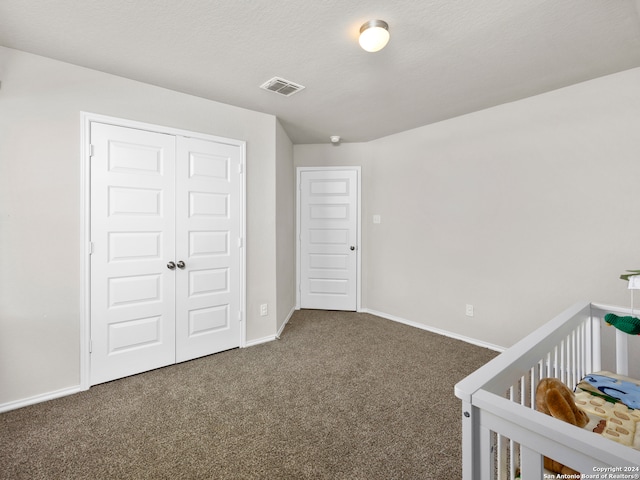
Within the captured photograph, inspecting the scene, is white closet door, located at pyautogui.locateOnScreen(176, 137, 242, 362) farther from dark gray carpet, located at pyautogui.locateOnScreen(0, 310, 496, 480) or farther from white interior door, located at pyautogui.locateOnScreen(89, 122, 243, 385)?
dark gray carpet, located at pyautogui.locateOnScreen(0, 310, 496, 480)

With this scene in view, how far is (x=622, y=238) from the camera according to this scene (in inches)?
88.8

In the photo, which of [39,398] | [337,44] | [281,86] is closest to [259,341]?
[39,398]

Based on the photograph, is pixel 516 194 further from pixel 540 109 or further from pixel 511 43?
pixel 511 43

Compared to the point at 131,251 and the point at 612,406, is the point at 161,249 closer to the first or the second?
the point at 131,251

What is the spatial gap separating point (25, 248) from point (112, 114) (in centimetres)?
118

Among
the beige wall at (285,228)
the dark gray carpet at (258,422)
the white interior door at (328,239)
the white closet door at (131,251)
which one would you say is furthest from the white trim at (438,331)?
the white closet door at (131,251)

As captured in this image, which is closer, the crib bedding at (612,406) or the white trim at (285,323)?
the crib bedding at (612,406)

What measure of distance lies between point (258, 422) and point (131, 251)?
5.58 ft

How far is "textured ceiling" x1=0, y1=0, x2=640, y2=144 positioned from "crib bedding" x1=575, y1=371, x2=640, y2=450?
1.99 m

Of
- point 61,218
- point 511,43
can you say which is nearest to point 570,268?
point 511,43

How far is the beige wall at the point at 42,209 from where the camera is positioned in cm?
197

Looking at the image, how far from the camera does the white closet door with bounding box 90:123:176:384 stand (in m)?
2.29

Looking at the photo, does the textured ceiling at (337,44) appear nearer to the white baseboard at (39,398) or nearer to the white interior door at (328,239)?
the white interior door at (328,239)

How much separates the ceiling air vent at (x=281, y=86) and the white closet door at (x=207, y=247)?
71cm
